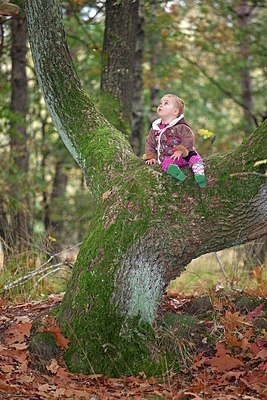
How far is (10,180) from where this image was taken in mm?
12641

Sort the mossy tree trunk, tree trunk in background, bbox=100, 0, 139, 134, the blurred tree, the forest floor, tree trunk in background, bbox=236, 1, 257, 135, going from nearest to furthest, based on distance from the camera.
A: the forest floor
the mossy tree trunk
tree trunk in background, bbox=100, 0, 139, 134
the blurred tree
tree trunk in background, bbox=236, 1, 257, 135

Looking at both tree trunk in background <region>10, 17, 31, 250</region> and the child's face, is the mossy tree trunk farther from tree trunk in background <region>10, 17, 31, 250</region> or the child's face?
tree trunk in background <region>10, 17, 31, 250</region>

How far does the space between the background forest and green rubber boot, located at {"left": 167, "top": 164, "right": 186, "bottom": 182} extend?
1297mm

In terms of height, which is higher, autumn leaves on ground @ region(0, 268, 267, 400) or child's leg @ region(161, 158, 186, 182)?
child's leg @ region(161, 158, 186, 182)

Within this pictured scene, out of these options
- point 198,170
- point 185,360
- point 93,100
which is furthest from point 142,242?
point 93,100

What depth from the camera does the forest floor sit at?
449 cm

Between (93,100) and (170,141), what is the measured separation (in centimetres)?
784

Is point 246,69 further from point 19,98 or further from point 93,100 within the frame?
point 19,98

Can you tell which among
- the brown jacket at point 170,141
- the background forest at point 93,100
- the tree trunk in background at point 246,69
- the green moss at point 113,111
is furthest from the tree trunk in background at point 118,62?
the tree trunk in background at point 246,69

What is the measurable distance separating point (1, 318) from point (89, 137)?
186 cm

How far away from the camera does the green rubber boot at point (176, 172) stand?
5.21 meters

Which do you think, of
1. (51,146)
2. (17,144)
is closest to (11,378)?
(17,144)

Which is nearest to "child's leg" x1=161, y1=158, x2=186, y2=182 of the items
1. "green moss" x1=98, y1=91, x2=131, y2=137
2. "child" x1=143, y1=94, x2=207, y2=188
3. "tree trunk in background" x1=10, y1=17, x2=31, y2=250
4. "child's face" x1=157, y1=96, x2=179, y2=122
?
"child" x1=143, y1=94, x2=207, y2=188

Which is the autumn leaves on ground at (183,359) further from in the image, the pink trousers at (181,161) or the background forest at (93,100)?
the pink trousers at (181,161)
